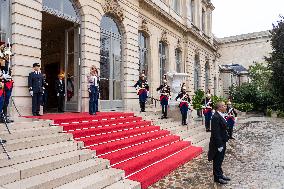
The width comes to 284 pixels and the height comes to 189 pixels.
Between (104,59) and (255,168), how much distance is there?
8079 millimetres

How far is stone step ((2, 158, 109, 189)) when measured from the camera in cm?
473

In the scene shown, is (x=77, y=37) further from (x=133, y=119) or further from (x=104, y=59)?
(x=133, y=119)

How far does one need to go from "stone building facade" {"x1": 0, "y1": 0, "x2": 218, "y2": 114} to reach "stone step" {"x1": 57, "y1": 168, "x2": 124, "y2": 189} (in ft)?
14.3

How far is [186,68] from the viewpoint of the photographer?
22844 mm

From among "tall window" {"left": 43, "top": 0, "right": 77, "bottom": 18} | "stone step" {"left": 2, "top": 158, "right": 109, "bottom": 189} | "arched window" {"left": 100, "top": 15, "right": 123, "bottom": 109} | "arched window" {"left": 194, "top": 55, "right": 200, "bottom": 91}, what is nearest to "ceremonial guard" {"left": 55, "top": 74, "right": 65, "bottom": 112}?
"arched window" {"left": 100, "top": 15, "right": 123, "bottom": 109}

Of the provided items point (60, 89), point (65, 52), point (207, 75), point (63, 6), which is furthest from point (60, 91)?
point (207, 75)

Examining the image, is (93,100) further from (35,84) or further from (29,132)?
(29,132)

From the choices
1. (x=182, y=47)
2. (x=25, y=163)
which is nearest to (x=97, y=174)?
(x=25, y=163)

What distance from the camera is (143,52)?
17.2m

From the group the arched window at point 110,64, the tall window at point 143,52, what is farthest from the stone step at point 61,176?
the tall window at point 143,52

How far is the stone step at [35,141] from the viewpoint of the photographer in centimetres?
586

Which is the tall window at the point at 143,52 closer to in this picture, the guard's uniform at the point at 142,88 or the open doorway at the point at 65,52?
the guard's uniform at the point at 142,88

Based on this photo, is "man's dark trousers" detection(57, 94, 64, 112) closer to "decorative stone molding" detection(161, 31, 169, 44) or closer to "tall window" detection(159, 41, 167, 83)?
"tall window" detection(159, 41, 167, 83)

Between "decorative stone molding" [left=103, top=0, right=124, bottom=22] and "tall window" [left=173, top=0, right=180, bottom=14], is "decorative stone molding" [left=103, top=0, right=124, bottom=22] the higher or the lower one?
the lower one
